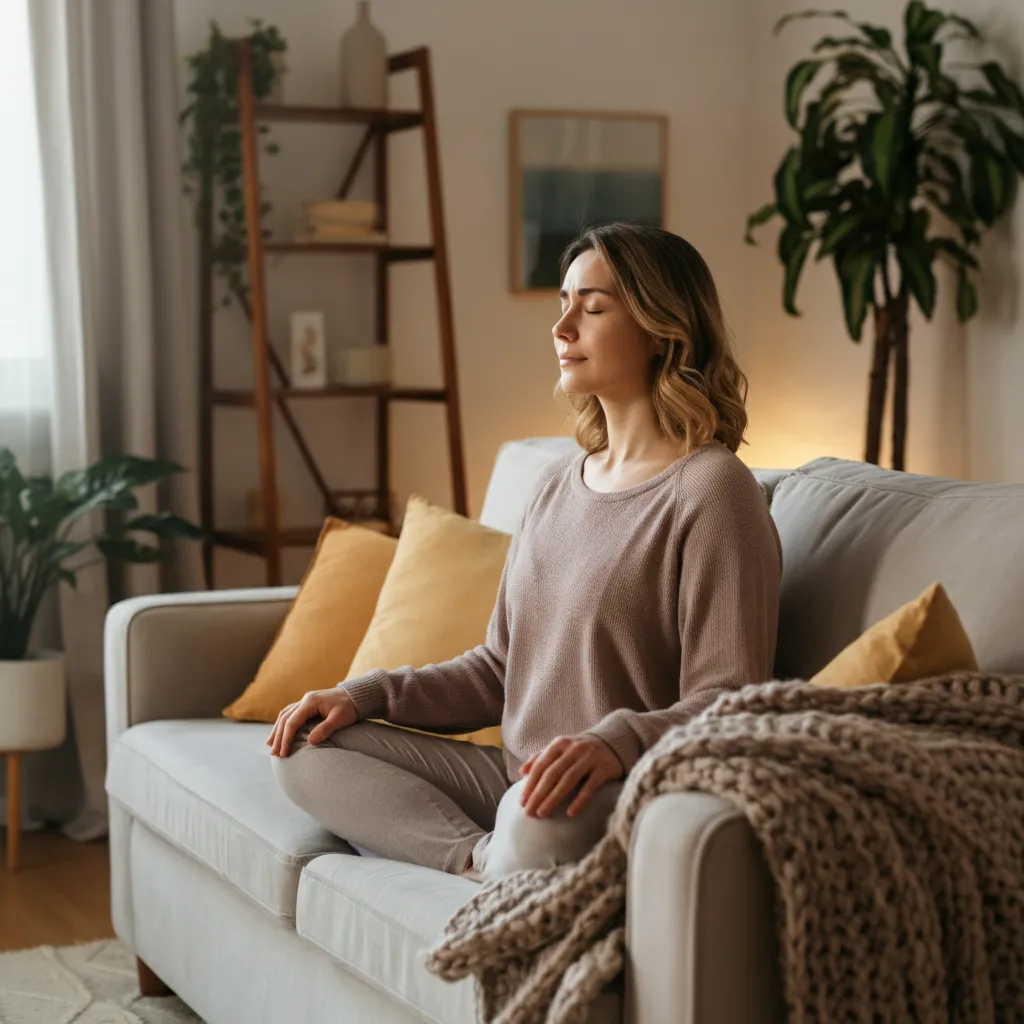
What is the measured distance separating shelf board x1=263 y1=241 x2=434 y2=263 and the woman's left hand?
2.50 meters

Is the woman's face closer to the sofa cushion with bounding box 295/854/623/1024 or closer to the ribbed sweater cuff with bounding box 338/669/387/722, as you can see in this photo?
the ribbed sweater cuff with bounding box 338/669/387/722

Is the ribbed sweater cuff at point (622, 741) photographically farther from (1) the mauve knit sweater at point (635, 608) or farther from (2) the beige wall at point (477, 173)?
(2) the beige wall at point (477, 173)

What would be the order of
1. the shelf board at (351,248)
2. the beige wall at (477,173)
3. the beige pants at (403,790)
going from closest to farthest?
the beige pants at (403,790) → the shelf board at (351,248) → the beige wall at (477,173)

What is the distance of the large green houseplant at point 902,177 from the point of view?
376cm

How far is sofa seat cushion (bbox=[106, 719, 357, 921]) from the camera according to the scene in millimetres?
2059

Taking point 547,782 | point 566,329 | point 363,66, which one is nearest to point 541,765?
point 547,782

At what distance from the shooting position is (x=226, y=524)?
164 inches

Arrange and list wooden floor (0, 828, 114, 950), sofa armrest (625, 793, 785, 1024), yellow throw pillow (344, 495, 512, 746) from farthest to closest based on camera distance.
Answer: wooden floor (0, 828, 114, 950) < yellow throw pillow (344, 495, 512, 746) < sofa armrest (625, 793, 785, 1024)

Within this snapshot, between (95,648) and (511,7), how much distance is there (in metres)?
2.10

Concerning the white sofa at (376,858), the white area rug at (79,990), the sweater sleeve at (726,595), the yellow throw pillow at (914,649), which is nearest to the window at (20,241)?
the white sofa at (376,858)

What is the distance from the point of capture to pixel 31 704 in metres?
3.42

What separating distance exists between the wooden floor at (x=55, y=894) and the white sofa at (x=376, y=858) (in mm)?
314

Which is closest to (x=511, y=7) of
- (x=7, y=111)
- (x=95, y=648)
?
(x=7, y=111)

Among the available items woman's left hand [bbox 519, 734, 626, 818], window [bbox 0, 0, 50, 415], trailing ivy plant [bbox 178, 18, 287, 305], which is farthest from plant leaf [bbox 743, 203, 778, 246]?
woman's left hand [bbox 519, 734, 626, 818]
